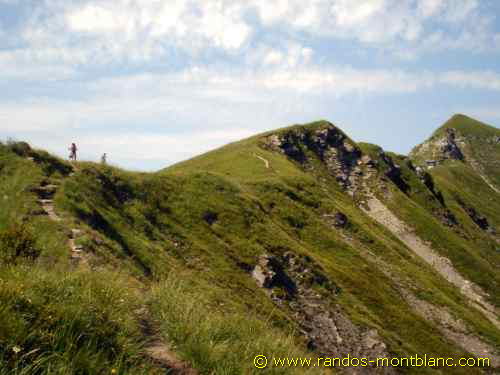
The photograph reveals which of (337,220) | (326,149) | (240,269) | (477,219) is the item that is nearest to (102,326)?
(240,269)

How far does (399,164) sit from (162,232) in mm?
112615

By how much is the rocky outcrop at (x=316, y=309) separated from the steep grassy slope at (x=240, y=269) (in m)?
0.14

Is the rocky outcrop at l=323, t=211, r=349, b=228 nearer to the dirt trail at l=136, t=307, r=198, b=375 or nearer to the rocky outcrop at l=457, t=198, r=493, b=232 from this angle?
the dirt trail at l=136, t=307, r=198, b=375

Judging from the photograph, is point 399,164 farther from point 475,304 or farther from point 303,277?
point 303,277

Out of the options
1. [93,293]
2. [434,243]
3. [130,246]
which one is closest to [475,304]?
[434,243]

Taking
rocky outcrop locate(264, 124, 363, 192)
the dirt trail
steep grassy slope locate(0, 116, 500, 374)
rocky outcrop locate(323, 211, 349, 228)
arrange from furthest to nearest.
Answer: rocky outcrop locate(264, 124, 363, 192)
rocky outcrop locate(323, 211, 349, 228)
steep grassy slope locate(0, 116, 500, 374)
the dirt trail

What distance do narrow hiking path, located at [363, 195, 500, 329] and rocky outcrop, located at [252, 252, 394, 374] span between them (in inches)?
1661

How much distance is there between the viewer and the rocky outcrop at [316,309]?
36719 millimetres

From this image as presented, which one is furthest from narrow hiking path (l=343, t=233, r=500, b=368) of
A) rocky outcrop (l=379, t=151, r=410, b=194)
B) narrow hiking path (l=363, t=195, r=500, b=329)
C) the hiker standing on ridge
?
rocky outcrop (l=379, t=151, r=410, b=194)

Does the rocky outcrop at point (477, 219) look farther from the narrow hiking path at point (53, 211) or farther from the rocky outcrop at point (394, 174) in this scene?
the narrow hiking path at point (53, 211)

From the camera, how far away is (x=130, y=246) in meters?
28.7

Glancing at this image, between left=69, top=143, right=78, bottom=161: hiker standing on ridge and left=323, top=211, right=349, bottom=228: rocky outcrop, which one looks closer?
left=69, top=143, right=78, bottom=161: hiker standing on ridge

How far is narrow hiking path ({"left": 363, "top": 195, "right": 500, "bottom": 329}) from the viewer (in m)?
76.9

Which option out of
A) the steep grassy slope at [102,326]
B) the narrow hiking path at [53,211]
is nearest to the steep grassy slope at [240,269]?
the steep grassy slope at [102,326]
